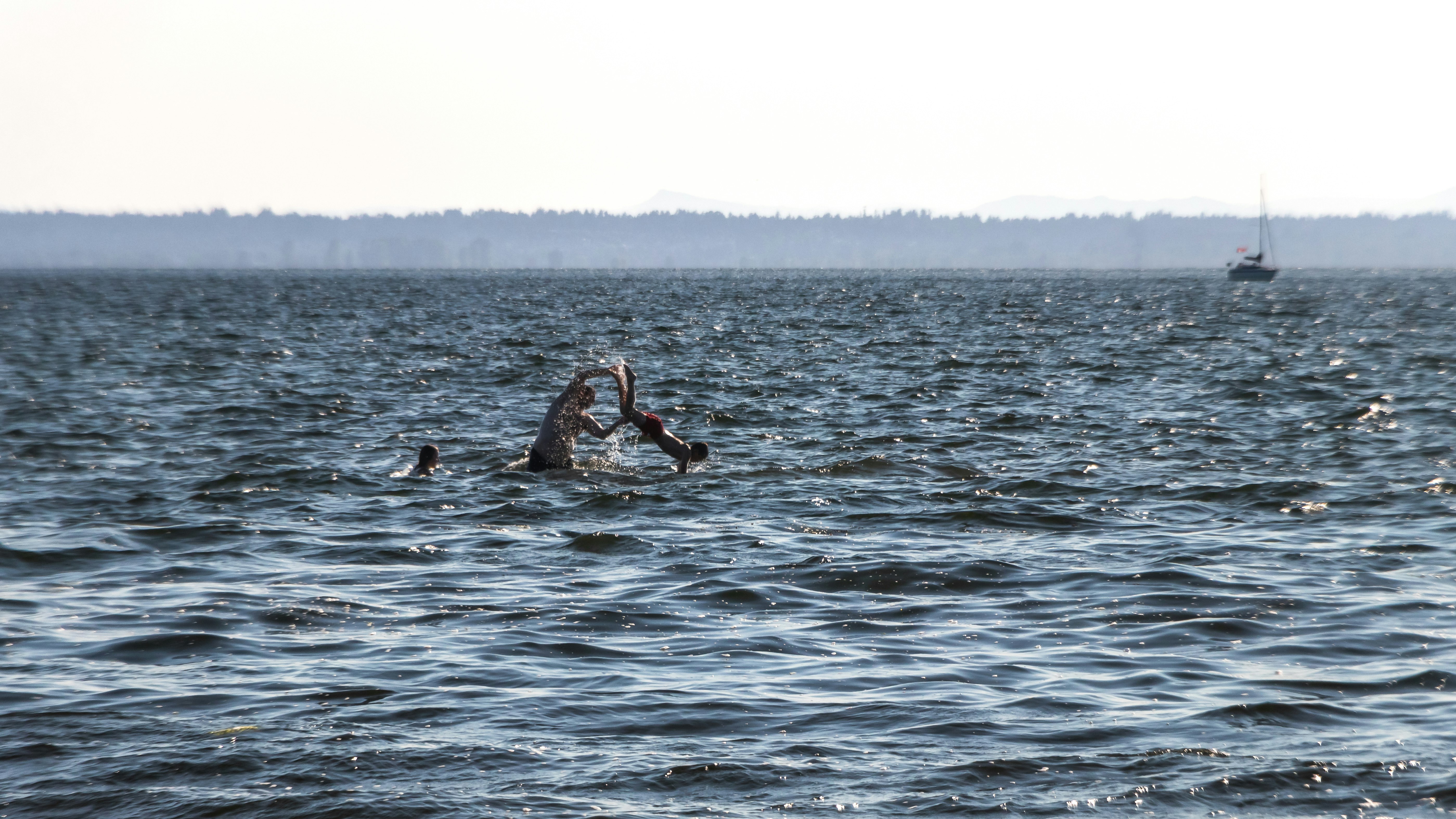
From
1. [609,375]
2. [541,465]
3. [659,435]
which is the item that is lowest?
[541,465]

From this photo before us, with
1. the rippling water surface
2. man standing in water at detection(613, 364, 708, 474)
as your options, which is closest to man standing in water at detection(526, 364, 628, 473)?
man standing in water at detection(613, 364, 708, 474)

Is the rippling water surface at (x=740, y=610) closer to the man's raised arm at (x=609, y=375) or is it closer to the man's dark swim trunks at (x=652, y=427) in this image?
the man's dark swim trunks at (x=652, y=427)

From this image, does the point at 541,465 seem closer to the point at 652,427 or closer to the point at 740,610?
the point at 652,427

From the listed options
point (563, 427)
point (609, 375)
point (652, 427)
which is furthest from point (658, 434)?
point (563, 427)

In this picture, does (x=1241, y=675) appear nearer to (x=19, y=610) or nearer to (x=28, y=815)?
(x=28, y=815)

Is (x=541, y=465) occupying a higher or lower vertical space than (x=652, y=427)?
lower

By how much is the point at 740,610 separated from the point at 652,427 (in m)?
8.00

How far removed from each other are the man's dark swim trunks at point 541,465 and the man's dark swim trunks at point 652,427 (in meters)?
1.40

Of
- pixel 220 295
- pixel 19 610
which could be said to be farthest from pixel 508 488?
pixel 220 295

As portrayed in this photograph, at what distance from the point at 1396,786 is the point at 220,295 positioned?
119298 millimetres

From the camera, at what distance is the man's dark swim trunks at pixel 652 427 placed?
18.2 meters

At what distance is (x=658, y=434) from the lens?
18.3 meters

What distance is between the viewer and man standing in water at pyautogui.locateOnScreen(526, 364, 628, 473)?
18703 mm

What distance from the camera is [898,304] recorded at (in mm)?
97062
